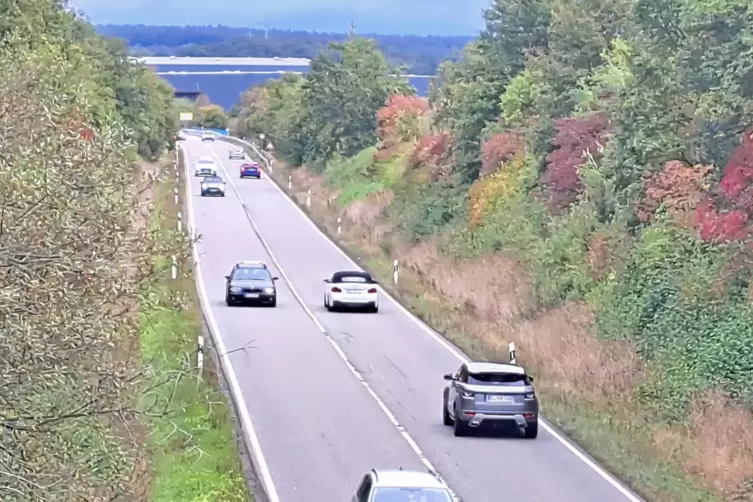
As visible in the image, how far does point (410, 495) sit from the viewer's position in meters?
15.5

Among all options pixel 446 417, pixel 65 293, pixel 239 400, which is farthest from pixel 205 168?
pixel 65 293

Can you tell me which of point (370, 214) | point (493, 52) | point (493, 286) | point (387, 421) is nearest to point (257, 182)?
point (370, 214)

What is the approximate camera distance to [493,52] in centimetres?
5853

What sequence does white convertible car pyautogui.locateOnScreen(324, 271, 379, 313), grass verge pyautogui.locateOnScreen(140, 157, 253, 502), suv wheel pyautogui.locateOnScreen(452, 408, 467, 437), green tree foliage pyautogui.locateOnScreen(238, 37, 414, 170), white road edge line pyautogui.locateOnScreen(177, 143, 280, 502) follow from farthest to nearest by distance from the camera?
1. green tree foliage pyautogui.locateOnScreen(238, 37, 414, 170)
2. white convertible car pyautogui.locateOnScreen(324, 271, 379, 313)
3. suv wheel pyautogui.locateOnScreen(452, 408, 467, 437)
4. white road edge line pyautogui.locateOnScreen(177, 143, 280, 502)
5. grass verge pyautogui.locateOnScreen(140, 157, 253, 502)

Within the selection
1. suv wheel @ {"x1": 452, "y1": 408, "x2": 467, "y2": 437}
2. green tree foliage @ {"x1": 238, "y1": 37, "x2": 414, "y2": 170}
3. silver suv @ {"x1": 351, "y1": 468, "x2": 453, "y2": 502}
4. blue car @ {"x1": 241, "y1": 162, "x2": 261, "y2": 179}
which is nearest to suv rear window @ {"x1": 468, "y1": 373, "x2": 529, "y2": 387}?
suv wheel @ {"x1": 452, "y1": 408, "x2": 467, "y2": 437}

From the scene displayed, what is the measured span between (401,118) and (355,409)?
49.1 metres

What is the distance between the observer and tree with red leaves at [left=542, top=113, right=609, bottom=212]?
4362 cm

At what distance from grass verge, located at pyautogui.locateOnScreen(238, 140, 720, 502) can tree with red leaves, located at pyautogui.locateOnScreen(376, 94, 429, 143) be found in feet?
95.3

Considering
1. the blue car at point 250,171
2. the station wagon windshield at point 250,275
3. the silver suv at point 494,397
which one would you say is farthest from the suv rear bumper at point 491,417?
the blue car at point 250,171

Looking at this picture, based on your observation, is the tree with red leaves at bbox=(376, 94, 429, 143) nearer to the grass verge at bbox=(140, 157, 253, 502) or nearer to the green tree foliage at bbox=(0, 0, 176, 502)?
the grass verge at bbox=(140, 157, 253, 502)

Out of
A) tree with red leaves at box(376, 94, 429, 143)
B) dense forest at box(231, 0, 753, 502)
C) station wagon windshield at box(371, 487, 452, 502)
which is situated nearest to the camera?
station wagon windshield at box(371, 487, 452, 502)

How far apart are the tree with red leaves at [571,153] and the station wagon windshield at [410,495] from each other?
28474 millimetres

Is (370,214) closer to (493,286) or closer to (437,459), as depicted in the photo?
(493,286)

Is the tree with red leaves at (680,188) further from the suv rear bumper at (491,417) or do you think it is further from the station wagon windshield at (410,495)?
the station wagon windshield at (410,495)
